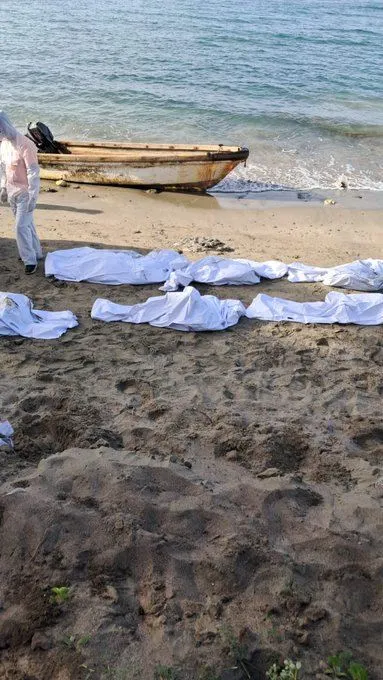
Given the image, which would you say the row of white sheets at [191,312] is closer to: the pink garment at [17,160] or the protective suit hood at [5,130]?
the pink garment at [17,160]

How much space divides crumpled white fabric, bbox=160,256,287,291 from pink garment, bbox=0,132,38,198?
2126 millimetres

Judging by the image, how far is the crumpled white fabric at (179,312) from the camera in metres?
6.12

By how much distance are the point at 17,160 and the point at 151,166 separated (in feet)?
12.9

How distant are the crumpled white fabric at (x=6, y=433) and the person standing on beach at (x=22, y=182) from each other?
3349mm

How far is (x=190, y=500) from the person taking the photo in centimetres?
355

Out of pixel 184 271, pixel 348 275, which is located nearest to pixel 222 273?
pixel 184 271

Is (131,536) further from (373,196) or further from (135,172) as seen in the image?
(373,196)

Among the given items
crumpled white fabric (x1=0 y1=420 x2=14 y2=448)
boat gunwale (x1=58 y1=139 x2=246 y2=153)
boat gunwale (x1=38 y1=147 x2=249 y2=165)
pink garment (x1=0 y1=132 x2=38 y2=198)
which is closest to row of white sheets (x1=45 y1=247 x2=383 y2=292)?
pink garment (x1=0 y1=132 x2=38 y2=198)

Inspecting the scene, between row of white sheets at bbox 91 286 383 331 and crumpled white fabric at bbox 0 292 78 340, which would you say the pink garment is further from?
row of white sheets at bbox 91 286 383 331

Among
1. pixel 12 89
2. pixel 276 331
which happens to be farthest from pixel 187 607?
pixel 12 89

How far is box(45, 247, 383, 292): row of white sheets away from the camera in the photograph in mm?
7082

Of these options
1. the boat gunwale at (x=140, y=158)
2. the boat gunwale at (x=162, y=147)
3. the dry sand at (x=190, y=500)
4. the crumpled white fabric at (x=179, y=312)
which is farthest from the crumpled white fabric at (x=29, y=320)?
the boat gunwale at (x=162, y=147)

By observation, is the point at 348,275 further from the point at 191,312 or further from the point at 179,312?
the point at 179,312

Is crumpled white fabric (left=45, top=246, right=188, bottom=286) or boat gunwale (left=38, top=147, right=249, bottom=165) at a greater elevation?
boat gunwale (left=38, top=147, right=249, bottom=165)
